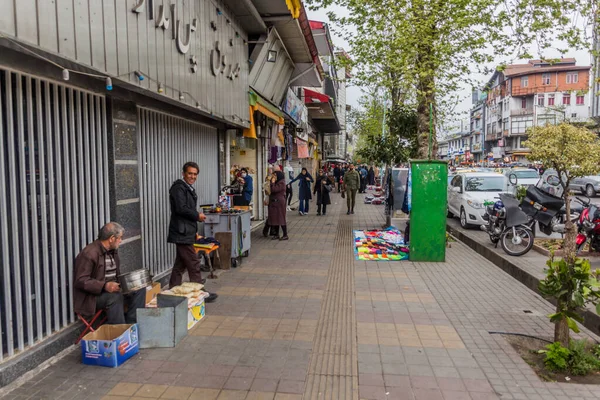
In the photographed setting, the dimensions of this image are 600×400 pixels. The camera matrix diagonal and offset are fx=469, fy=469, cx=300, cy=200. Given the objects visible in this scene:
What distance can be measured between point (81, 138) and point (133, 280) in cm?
162

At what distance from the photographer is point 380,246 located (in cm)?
1082

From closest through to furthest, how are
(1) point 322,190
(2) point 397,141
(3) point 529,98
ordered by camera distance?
(2) point 397,141
(1) point 322,190
(3) point 529,98

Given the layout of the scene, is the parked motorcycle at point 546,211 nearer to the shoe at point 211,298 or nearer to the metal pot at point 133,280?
the shoe at point 211,298

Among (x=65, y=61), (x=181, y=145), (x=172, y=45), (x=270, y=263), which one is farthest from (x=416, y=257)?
(x=65, y=61)

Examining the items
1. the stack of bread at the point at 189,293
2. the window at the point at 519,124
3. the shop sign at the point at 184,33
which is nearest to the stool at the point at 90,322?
the stack of bread at the point at 189,293

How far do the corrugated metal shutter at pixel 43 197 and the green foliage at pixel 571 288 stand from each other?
4.81 metres

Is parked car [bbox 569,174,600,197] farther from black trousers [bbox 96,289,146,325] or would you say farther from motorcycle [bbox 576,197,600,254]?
black trousers [bbox 96,289,146,325]

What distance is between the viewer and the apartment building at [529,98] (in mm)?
62375

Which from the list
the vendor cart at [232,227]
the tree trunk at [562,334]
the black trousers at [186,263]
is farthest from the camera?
the vendor cart at [232,227]

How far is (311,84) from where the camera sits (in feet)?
63.5

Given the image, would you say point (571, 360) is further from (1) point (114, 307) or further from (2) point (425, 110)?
(2) point (425, 110)

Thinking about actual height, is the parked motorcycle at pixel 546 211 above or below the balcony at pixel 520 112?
below

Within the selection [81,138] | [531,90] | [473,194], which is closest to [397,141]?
[473,194]

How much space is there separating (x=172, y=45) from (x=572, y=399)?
593 cm
